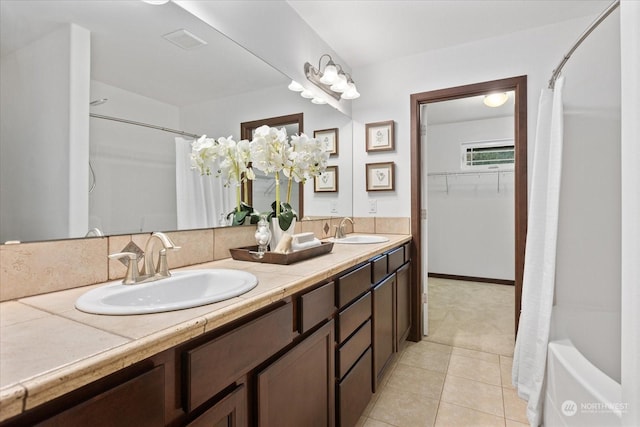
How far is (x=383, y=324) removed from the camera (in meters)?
1.83

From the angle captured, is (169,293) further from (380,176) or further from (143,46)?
(380,176)

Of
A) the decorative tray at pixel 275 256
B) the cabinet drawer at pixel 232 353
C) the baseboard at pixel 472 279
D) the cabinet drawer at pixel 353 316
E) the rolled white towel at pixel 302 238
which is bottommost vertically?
the baseboard at pixel 472 279

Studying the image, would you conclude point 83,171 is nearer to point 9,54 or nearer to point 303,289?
point 9,54

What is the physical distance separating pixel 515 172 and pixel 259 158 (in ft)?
6.22

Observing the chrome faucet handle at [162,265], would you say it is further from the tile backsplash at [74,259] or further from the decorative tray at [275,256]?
the decorative tray at [275,256]

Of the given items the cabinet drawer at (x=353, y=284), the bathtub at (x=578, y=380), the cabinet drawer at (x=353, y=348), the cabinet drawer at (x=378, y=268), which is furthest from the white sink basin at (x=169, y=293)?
the bathtub at (x=578, y=380)

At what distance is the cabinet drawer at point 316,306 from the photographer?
3.36 ft

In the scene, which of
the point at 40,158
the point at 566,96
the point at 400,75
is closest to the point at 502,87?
the point at 566,96

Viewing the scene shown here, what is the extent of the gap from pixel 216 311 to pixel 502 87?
8.30ft

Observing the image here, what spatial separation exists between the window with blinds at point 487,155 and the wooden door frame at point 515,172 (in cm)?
205

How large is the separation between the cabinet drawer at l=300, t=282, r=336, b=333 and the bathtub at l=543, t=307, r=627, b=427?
85cm

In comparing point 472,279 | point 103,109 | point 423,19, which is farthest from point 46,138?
point 472,279

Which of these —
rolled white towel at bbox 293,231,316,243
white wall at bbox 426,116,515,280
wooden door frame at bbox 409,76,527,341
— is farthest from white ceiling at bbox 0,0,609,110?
white wall at bbox 426,116,515,280

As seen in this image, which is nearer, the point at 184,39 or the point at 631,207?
the point at 631,207
